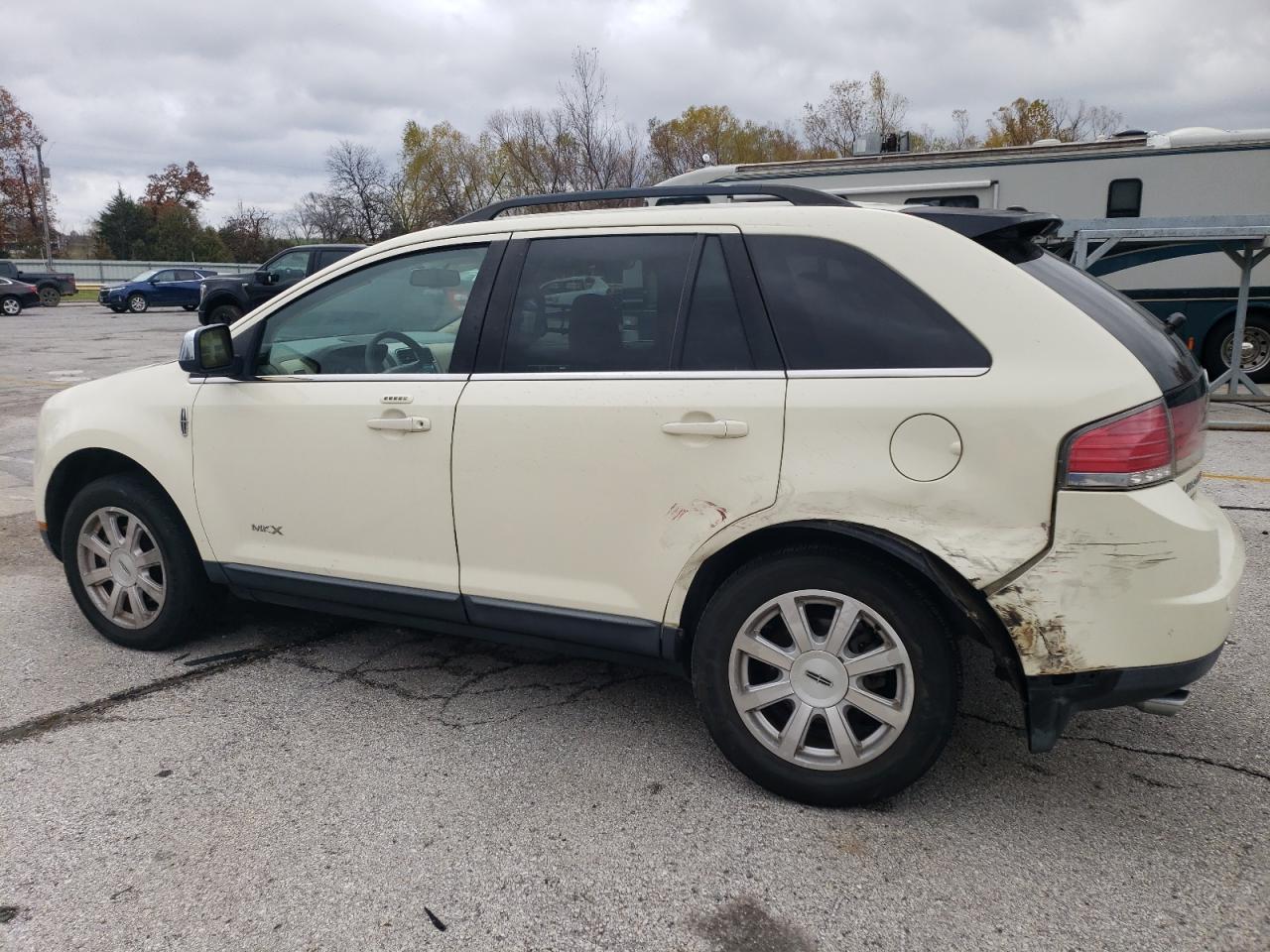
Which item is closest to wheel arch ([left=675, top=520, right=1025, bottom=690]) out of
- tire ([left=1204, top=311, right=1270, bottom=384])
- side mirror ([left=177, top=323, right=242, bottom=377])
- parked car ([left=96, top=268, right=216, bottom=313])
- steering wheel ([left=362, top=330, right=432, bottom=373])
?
steering wheel ([left=362, top=330, right=432, bottom=373])

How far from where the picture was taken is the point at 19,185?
60.0 meters

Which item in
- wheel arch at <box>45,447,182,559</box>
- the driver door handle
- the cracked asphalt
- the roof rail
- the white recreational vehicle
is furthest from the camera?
the white recreational vehicle

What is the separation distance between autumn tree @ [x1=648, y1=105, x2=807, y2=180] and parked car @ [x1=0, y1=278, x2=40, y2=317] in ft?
75.3

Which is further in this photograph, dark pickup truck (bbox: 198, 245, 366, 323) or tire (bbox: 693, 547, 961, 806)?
dark pickup truck (bbox: 198, 245, 366, 323)

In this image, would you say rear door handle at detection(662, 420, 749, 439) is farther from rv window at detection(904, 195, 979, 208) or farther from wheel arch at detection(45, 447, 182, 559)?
rv window at detection(904, 195, 979, 208)

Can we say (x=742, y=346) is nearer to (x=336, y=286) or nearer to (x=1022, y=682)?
(x=1022, y=682)

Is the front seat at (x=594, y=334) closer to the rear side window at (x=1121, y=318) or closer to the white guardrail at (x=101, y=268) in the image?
the rear side window at (x=1121, y=318)

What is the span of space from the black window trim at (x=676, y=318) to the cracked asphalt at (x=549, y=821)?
1266mm

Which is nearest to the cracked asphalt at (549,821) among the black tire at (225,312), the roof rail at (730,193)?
the roof rail at (730,193)

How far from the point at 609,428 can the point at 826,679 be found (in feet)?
3.29

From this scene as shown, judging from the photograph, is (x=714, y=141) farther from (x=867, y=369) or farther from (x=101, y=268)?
(x=867, y=369)

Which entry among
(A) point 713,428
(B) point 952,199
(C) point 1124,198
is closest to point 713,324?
(A) point 713,428

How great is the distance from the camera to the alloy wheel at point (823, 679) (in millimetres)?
2849

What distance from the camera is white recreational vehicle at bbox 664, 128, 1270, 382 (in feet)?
36.2
